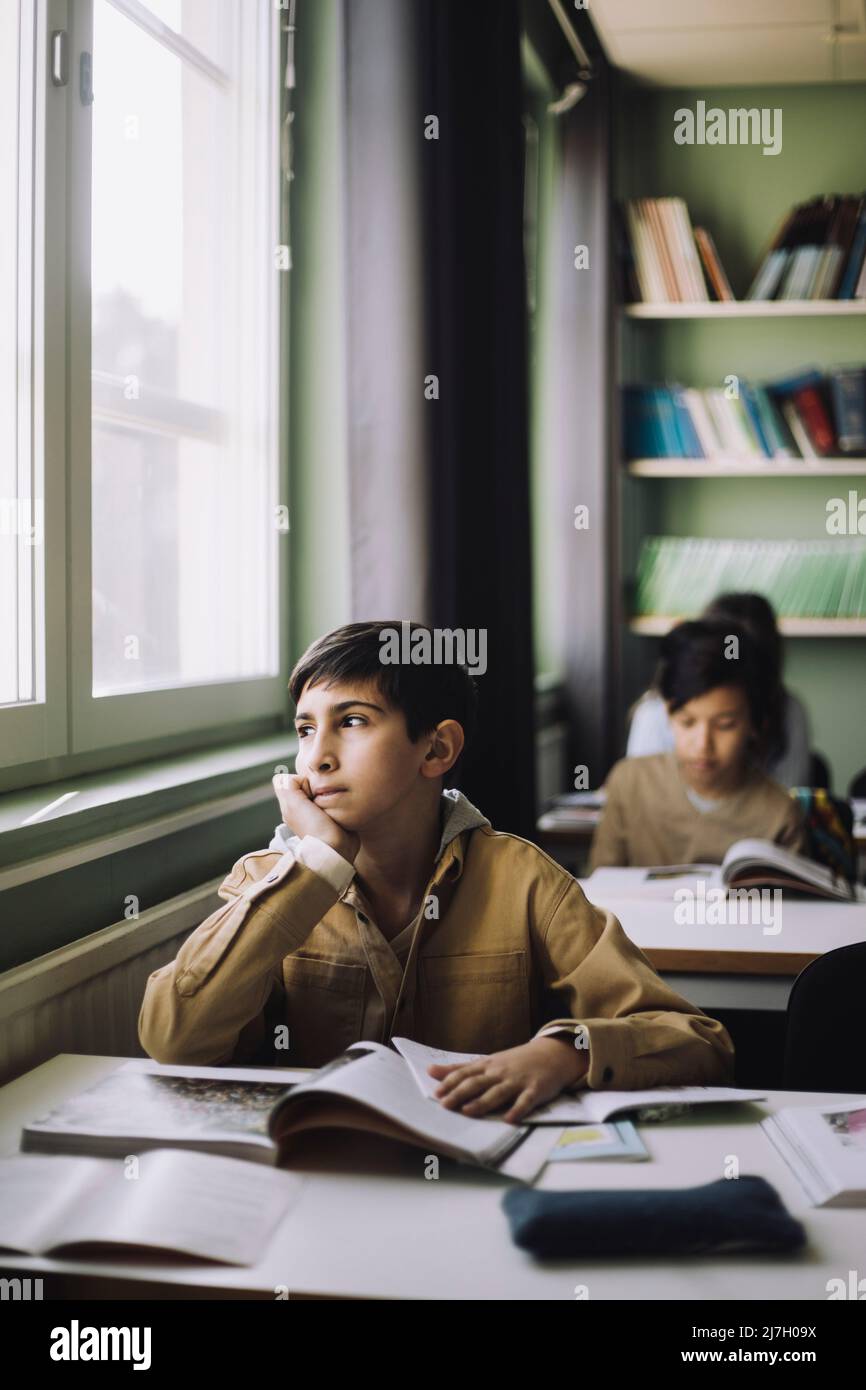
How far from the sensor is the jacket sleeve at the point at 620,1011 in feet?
4.52

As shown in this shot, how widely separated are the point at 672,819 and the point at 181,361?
4.71 feet

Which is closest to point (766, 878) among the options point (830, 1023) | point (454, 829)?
point (830, 1023)

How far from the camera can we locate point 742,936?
2160 millimetres

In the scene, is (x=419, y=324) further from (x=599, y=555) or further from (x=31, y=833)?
(x=599, y=555)

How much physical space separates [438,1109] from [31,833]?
0.63m

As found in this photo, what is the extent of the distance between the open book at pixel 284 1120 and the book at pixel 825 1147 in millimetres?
238

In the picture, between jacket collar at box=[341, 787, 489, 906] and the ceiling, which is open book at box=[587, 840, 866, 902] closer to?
jacket collar at box=[341, 787, 489, 906]

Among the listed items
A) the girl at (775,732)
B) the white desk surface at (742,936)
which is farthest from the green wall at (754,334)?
the white desk surface at (742,936)

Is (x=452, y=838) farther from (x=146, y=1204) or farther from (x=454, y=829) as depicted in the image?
(x=146, y=1204)

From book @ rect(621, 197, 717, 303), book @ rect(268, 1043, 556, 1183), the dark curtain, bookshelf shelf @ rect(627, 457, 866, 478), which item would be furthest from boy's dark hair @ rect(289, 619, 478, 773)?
book @ rect(621, 197, 717, 303)

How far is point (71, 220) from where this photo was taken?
6.21 feet

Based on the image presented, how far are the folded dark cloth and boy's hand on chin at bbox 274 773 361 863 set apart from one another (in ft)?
1.87

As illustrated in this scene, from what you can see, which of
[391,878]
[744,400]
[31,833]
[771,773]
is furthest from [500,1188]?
[744,400]

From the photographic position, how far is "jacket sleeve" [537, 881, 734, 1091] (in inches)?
54.3
